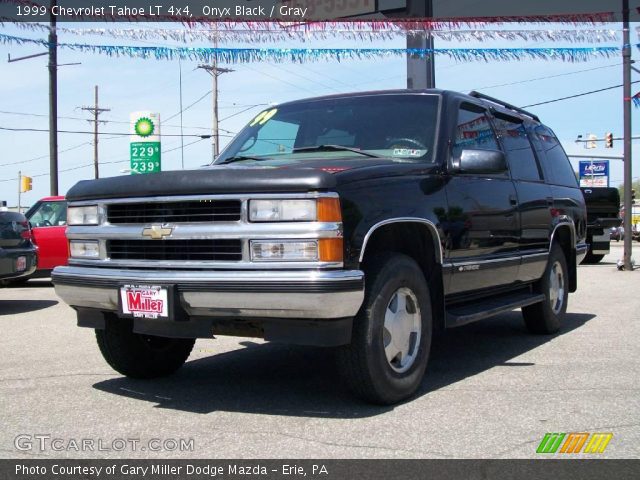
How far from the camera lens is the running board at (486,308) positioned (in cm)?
471

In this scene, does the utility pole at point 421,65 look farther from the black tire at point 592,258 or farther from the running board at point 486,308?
the black tire at point 592,258

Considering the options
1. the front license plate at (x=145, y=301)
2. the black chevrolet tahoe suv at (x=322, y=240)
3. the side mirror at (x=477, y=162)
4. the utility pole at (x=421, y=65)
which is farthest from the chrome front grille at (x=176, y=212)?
the utility pole at (x=421, y=65)

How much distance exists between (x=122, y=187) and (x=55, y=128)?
696 inches

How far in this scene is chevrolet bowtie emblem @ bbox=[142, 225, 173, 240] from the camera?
13.1 feet

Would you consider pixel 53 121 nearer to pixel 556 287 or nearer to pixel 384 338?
pixel 556 287

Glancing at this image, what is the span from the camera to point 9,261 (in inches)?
340

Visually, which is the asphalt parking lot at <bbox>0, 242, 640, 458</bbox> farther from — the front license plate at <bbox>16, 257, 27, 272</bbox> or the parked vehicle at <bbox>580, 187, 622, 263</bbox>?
the parked vehicle at <bbox>580, 187, 622, 263</bbox>

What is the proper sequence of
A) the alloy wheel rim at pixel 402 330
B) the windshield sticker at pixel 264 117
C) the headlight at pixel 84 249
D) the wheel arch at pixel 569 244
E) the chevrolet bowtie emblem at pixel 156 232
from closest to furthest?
1. the chevrolet bowtie emblem at pixel 156 232
2. the alloy wheel rim at pixel 402 330
3. the headlight at pixel 84 249
4. the windshield sticker at pixel 264 117
5. the wheel arch at pixel 569 244

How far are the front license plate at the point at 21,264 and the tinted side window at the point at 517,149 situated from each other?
606 cm

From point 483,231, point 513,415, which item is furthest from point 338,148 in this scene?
point 513,415

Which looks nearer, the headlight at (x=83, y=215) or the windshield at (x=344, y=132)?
the headlight at (x=83, y=215)

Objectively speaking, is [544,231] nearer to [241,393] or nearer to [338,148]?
[338,148]

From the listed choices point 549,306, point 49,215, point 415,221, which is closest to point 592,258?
point 549,306

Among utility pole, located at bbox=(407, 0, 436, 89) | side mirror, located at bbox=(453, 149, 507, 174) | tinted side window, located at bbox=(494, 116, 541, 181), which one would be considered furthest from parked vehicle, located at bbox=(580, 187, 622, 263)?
side mirror, located at bbox=(453, 149, 507, 174)
